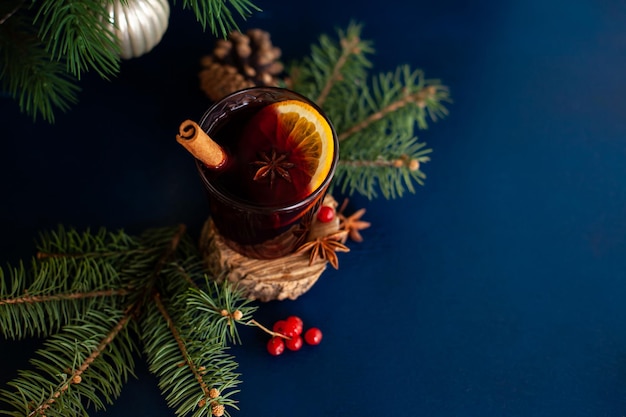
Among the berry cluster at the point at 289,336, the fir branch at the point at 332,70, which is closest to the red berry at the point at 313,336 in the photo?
the berry cluster at the point at 289,336

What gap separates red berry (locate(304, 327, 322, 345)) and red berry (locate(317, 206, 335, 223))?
0.10 metres

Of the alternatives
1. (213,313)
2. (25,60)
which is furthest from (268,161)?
(25,60)

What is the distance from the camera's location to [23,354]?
0.60 meters

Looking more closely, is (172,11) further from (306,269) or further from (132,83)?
(306,269)

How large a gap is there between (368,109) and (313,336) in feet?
0.80

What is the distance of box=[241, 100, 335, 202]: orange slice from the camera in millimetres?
521

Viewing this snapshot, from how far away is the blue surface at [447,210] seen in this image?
0.62 m

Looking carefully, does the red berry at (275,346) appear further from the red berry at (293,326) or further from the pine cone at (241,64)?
the pine cone at (241,64)

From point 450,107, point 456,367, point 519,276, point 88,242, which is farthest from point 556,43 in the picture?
point 88,242

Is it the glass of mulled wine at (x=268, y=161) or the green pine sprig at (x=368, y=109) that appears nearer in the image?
the glass of mulled wine at (x=268, y=161)

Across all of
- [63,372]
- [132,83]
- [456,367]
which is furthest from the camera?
[132,83]

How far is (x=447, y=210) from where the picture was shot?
2.33ft

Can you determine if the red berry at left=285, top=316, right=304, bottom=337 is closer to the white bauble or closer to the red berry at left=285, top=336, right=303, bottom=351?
the red berry at left=285, top=336, right=303, bottom=351

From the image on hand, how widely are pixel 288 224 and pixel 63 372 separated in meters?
0.21
